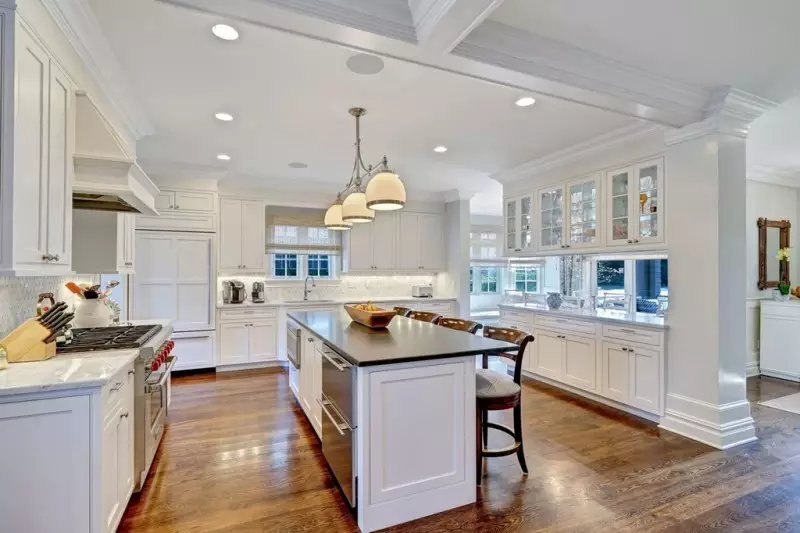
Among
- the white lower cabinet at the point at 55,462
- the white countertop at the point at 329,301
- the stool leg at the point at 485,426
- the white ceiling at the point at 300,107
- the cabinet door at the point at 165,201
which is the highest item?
the white ceiling at the point at 300,107

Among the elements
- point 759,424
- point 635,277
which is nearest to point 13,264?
point 759,424

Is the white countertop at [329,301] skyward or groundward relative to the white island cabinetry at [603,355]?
skyward

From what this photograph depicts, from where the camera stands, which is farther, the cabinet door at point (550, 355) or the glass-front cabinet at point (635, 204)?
the cabinet door at point (550, 355)

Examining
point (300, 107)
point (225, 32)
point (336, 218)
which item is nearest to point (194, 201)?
point (336, 218)

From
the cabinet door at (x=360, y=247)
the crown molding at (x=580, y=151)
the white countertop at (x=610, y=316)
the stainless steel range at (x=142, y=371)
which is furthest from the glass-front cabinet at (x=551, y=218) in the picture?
the stainless steel range at (x=142, y=371)

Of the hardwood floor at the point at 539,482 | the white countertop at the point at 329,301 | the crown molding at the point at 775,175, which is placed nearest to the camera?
the hardwood floor at the point at 539,482

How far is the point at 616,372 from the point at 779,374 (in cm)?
Result: 278

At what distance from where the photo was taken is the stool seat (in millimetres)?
2516

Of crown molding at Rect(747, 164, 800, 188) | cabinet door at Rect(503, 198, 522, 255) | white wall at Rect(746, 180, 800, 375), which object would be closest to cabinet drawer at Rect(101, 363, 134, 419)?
cabinet door at Rect(503, 198, 522, 255)

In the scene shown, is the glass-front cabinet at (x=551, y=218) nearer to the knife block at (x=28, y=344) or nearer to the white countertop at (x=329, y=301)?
the white countertop at (x=329, y=301)

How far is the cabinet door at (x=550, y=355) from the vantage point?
14.6 ft

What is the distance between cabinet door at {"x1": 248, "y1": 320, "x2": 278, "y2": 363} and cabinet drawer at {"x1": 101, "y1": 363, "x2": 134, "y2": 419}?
10.7 feet

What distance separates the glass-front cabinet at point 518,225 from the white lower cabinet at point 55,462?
449 cm

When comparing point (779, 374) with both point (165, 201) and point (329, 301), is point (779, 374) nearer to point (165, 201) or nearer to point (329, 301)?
point (329, 301)
